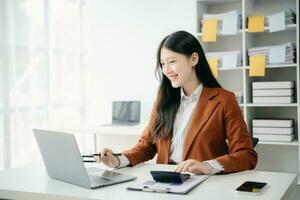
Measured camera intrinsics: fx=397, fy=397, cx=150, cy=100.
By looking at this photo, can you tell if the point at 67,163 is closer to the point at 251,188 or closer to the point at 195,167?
the point at 195,167

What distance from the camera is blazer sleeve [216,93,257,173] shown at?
1.61 metres

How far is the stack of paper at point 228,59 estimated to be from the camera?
3369mm

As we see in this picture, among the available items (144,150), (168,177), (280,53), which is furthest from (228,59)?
(168,177)

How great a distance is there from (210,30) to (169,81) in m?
1.50

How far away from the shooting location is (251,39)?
137 inches

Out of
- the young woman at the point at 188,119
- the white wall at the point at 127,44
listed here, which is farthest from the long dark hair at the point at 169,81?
the white wall at the point at 127,44

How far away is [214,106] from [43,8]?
2.31 metres

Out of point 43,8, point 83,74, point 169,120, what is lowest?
point 169,120

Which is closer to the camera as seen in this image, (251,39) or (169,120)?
(169,120)

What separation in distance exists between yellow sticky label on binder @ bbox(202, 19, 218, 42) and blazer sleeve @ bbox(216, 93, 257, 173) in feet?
5.15

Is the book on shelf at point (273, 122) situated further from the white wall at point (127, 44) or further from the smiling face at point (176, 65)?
the smiling face at point (176, 65)

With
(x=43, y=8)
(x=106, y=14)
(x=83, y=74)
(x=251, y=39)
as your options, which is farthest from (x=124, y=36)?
(x=251, y=39)

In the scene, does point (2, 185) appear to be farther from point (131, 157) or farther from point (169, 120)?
point (169, 120)

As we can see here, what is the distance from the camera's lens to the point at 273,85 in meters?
3.25
